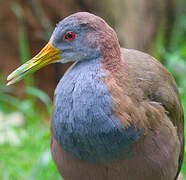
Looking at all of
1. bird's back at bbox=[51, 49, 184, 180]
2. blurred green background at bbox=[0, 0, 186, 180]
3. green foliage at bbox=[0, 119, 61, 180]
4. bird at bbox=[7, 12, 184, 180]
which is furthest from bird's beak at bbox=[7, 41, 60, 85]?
blurred green background at bbox=[0, 0, 186, 180]

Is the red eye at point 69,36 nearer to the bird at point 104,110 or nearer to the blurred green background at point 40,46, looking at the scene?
the bird at point 104,110

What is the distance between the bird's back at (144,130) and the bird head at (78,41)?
224mm

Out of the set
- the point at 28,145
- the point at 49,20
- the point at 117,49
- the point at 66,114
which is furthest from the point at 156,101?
the point at 49,20

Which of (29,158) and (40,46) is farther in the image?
(40,46)

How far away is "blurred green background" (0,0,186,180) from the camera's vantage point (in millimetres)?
4281

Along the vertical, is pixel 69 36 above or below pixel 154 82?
above

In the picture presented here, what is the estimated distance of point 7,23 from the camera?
5.75 metres

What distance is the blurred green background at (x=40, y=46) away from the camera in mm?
4281

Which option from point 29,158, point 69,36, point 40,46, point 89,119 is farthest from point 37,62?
point 40,46

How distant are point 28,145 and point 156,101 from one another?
6.68 feet

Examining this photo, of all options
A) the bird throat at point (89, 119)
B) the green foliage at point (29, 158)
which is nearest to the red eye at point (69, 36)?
the bird throat at point (89, 119)

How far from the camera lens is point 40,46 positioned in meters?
5.97

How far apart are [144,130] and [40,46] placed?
3724 millimetres

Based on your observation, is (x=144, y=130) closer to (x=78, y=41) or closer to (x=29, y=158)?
(x=78, y=41)
